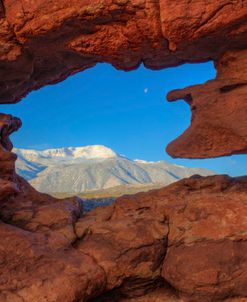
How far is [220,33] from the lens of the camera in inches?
592

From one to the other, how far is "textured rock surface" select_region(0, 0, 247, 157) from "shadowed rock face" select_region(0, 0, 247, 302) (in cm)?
5

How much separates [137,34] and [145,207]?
28.9ft

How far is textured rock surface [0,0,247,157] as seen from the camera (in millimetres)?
14367

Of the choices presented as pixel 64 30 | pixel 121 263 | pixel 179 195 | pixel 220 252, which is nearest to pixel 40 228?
pixel 121 263

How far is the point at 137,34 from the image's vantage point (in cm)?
1544

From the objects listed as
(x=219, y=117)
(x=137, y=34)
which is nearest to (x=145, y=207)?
(x=219, y=117)

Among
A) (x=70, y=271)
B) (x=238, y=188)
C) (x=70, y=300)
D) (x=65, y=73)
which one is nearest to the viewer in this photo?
(x=70, y=300)

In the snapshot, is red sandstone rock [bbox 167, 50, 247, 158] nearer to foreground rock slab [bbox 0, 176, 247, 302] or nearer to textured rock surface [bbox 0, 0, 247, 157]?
textured rock surface [bbox 0, 0, 247, 157]

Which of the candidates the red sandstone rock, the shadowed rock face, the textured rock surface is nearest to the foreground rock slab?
the shadowed rock face

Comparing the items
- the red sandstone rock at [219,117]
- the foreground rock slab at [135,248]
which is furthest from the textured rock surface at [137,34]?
the foreground rock slab at [135,248]

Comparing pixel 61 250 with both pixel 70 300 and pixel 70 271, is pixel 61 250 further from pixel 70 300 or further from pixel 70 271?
pixel 70 300

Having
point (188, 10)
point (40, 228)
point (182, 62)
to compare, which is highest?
point (188, 10)

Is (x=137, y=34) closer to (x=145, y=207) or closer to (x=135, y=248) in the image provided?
(x=145, y=207)

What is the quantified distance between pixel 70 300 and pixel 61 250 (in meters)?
2.40
